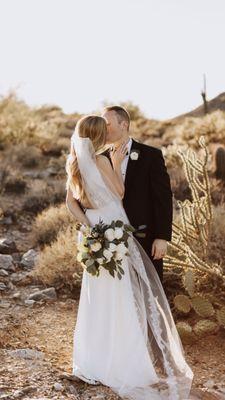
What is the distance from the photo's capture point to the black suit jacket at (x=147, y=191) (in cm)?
467

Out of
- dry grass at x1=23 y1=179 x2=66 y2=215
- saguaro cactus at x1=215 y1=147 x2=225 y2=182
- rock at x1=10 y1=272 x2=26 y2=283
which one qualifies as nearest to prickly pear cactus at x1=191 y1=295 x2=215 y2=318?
rock at x1=10 y1=272 x2=26 y2=283

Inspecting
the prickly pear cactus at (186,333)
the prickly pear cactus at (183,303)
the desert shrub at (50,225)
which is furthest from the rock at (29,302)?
the desert shrub at (50,225)

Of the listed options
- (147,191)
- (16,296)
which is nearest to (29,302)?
(16,296)

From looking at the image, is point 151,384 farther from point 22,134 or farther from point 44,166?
point 22,134

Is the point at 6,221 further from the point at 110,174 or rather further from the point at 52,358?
the point at 110,174

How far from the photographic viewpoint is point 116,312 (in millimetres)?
4586

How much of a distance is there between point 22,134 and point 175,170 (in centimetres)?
814

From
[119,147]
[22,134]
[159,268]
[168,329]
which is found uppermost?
[22,134]

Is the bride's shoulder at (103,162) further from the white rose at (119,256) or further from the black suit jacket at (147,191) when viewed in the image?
the white rose at (119,256)

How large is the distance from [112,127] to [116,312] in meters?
1.37

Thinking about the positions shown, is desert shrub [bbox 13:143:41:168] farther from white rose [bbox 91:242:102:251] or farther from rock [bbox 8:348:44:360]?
white rose [bbox 91:242:102:251]

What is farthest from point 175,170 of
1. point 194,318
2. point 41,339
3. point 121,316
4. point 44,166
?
point 121,316

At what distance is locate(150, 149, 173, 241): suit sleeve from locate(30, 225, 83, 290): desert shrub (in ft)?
8.99

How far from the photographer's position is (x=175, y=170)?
13219mm
